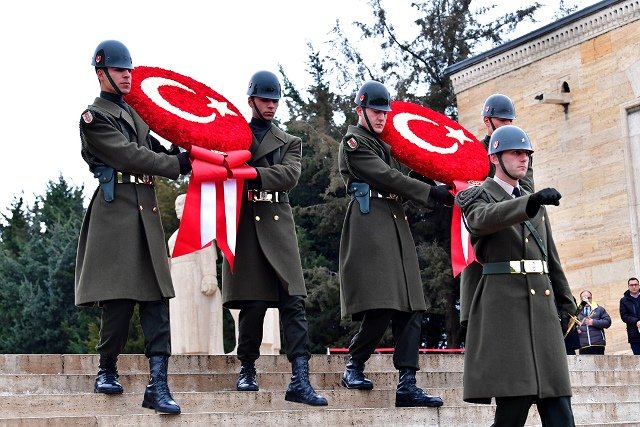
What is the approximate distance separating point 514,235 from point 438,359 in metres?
4.40

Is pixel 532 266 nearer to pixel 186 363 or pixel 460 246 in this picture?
pixel 460 246

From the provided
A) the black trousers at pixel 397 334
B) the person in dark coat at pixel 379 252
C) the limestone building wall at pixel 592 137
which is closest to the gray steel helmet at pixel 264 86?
the person in dark coat at pixel 379 252

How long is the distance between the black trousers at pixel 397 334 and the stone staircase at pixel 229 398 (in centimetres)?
37

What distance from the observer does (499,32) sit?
3841 cm

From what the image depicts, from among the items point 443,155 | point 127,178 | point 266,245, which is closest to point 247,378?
point 266,245

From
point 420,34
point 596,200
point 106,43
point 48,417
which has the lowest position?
point 48,417

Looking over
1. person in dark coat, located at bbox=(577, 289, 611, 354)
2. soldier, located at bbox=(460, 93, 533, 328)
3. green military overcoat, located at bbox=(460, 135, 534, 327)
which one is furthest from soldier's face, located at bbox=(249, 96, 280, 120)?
person in dark coat, located at bbox=(577, 289, 611, 354)

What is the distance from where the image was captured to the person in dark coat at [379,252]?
33.1ft

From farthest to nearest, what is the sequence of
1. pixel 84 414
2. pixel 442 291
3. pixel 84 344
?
1. pixel 84 344
2. pixel 442 291
3. pixel 84 414

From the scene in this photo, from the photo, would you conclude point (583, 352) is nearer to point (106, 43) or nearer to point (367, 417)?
point (367, 417)

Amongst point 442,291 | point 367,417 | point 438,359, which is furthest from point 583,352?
point 442,291

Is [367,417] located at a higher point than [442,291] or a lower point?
lower

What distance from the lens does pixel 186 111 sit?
9891 mm

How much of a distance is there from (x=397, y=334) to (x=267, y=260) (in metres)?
1.23
